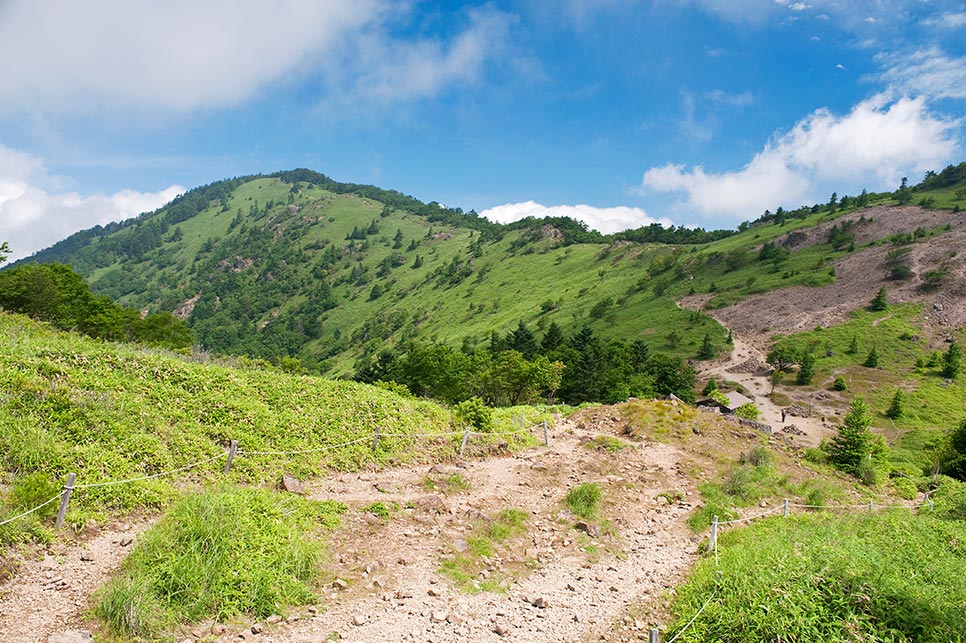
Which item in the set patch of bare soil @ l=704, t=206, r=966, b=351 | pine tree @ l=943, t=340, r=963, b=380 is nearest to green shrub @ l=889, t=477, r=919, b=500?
pine tree @ l=943, t=340, r=963, b=380

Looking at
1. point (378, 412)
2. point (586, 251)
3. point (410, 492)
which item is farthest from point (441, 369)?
point (586, 251)

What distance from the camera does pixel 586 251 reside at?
17575cm

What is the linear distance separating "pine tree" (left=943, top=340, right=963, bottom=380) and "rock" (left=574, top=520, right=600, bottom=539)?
87.3 meters

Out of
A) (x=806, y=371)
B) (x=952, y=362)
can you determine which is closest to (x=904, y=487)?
(x=806, y=371)

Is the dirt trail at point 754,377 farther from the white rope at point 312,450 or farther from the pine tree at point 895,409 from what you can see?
the white rope at point 312,450

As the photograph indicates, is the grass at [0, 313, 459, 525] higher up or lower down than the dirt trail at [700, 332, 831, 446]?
higher up

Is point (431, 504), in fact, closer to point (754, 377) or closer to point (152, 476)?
point (152, 476)

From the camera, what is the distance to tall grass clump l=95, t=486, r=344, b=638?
7.43 meters

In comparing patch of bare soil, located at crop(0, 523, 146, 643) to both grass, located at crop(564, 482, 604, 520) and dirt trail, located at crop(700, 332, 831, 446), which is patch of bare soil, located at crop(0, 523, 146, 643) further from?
dirt trail, located at crop(700, 332, 831, 446)

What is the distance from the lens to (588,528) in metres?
13.5

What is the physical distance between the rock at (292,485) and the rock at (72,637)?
603cm

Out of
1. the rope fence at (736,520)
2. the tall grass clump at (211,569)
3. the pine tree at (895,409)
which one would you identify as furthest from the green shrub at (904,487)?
the pine tree at (895,409)

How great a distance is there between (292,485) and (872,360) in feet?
301

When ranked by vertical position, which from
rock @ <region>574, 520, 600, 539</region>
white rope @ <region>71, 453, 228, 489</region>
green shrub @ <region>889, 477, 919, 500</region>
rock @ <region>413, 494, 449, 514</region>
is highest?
white rope @ <region>71, 453, 228, 489</region>
